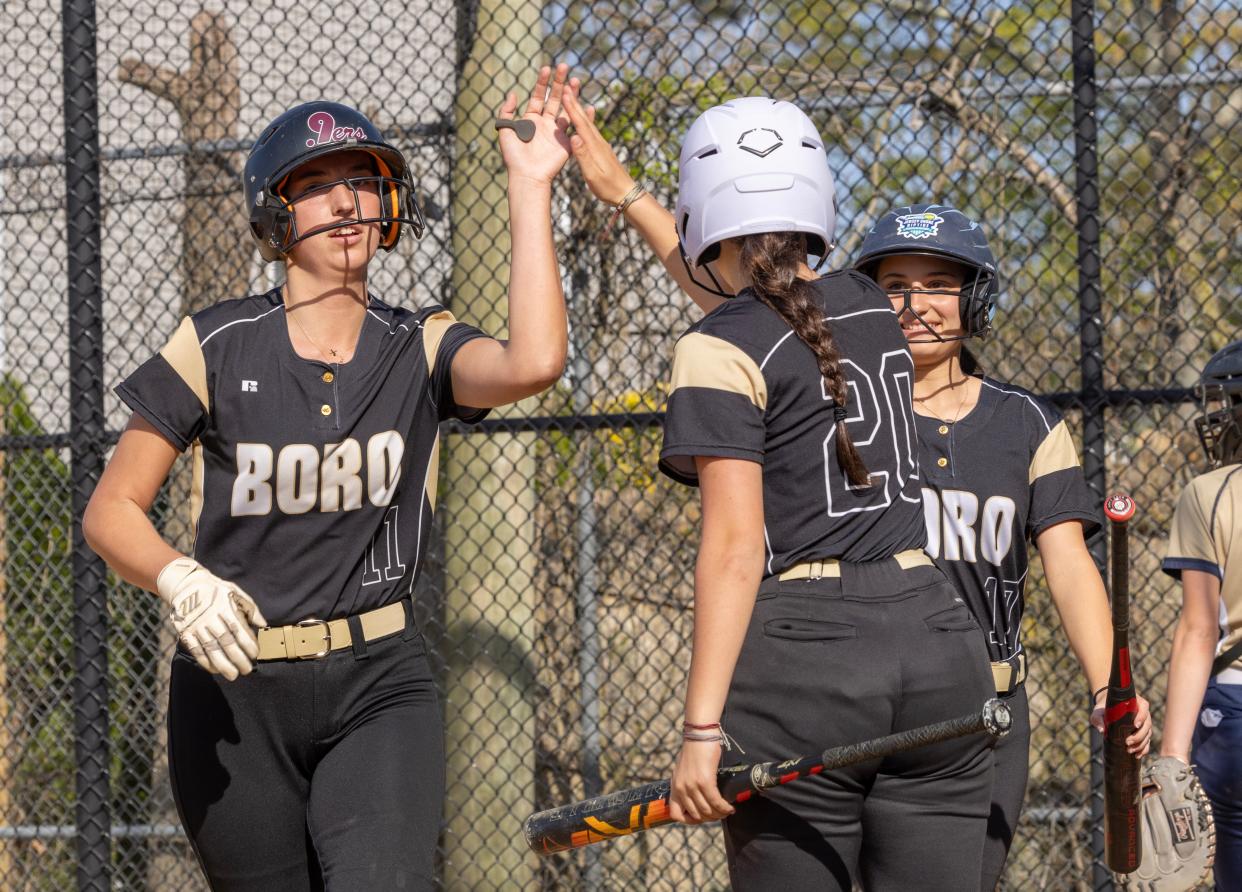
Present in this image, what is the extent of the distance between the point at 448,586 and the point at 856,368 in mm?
3220

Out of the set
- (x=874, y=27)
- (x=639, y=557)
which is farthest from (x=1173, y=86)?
(x=639, y=557)

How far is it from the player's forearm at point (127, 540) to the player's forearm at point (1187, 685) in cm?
219

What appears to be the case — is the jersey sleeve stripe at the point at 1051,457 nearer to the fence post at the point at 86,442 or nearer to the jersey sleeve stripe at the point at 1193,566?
the jersey sleeve stripe at the point at 1193,566

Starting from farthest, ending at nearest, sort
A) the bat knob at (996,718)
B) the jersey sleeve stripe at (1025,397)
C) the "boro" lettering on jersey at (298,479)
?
the jersey sleeve stripe at (1025,397)
the "boro" lettering on jersey at (298,479)
the bat knob at (996,718)

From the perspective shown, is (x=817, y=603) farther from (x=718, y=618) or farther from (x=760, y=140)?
(x=760, y=140)

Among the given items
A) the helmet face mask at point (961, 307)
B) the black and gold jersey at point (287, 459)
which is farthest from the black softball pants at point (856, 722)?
the helmet face mask at point (961, 307)

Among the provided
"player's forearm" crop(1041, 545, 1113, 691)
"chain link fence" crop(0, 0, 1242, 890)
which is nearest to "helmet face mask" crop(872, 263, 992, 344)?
"player's forearm" crop(1041, 545, 1113, 691)

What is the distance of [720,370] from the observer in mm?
2057

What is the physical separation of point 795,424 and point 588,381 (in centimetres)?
292

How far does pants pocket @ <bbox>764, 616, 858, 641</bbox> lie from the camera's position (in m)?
2.03

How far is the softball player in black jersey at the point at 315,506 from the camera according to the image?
2330 mm

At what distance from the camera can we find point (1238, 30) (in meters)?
6.70

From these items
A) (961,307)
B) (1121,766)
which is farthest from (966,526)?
(1121,766)

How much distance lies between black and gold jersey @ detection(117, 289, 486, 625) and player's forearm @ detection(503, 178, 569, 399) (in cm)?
32
